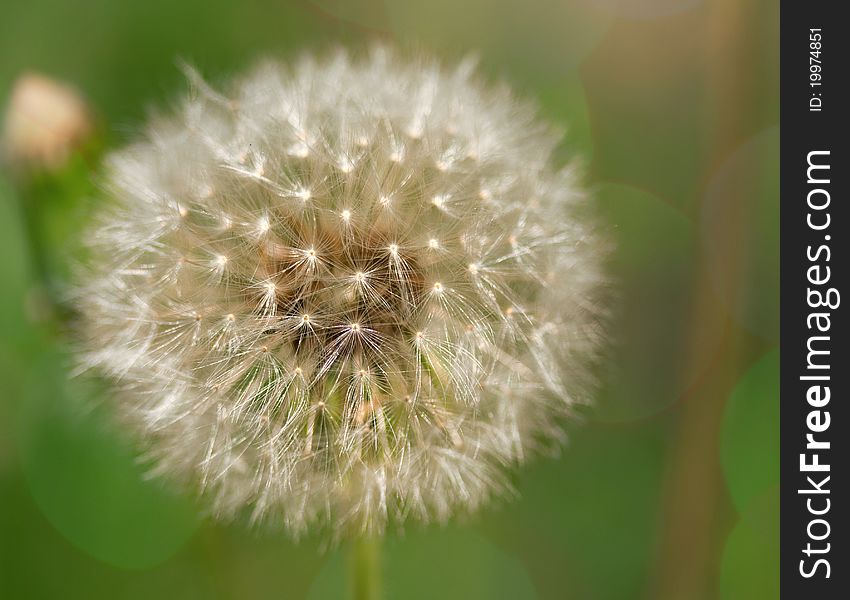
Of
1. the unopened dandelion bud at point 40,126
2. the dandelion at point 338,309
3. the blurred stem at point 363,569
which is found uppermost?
the unopened dandelion bud at point 40,126

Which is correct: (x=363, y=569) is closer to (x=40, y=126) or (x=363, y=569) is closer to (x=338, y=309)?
(x=338, y=309)

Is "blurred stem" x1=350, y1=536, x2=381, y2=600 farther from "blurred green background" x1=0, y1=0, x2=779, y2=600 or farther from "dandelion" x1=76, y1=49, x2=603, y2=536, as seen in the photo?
"blurred green background" x1=0, y1=0, x2=779, y2=600

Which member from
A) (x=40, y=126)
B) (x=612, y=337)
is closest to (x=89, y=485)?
(x=40, y=126)

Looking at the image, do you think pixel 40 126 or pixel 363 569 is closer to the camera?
pixel 363 569

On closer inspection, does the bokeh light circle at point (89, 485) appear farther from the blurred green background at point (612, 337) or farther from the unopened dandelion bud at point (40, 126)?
the unopened dandelion bud at point (40, 126)

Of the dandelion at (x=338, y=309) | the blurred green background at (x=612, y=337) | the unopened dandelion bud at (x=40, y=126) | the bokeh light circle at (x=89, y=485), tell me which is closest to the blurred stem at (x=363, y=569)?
the dandelion at (x=338, y=309)

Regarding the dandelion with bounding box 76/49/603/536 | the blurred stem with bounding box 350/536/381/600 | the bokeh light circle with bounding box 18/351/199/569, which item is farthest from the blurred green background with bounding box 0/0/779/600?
the blurred stem with bounding box 350/536/381/600
